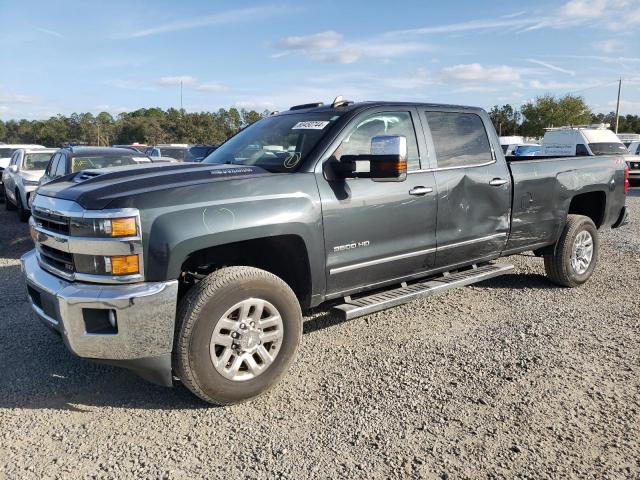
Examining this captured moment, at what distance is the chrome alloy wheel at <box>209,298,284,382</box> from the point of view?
3314 mm

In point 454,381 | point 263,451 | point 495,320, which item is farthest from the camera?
point 495,320

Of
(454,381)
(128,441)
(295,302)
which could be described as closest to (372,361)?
(454,381)

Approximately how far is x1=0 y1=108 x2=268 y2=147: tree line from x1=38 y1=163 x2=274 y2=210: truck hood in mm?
46440

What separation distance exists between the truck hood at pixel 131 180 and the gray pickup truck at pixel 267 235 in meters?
0.02

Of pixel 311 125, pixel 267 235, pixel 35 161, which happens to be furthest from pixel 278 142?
pixel 35 161

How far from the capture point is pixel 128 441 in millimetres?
3043

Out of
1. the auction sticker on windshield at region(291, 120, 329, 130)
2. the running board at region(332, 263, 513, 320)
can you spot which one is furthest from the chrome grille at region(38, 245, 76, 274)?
the auction sticker on windshield at region(291, 120, 329, 130)

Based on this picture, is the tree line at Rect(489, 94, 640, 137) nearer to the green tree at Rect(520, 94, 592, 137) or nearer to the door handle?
the green tree at Rect(520, 94, 592, 137)

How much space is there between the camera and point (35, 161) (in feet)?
39.4

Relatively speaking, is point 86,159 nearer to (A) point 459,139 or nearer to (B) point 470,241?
(A) point 459,139

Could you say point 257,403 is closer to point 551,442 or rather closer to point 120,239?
point 120,239

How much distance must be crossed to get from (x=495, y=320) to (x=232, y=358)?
2697 mm

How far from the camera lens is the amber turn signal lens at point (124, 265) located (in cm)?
302

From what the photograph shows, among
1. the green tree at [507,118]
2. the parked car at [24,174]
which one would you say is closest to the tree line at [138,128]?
the green tree at [507,118]
